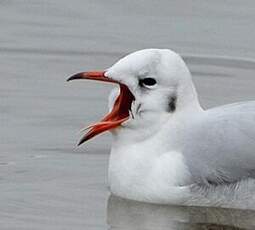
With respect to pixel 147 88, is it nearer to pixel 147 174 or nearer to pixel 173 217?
pixel 147 174

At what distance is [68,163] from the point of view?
12203 millimetres

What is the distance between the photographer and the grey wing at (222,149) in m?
11.2

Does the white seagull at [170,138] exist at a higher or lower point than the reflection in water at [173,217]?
higher

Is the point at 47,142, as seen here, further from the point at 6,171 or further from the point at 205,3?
the point at 205,3

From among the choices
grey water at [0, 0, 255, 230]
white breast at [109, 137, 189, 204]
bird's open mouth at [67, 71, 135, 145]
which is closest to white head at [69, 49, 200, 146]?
bird's open mouth at [67, 71, 135, 145]

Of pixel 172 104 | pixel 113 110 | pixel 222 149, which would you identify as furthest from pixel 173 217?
pixel 113 110

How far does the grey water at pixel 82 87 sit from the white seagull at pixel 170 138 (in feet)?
0.46

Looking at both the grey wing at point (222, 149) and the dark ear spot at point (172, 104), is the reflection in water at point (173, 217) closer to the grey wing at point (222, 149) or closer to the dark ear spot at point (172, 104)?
the grey wing at point (222, 149)

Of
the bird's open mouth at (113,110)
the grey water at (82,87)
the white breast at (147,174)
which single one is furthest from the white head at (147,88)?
the grey water at (82,87)

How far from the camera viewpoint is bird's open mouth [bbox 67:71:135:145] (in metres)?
11.5

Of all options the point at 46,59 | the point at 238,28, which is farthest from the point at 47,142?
the point at 238,28

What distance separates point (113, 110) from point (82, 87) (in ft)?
8.51

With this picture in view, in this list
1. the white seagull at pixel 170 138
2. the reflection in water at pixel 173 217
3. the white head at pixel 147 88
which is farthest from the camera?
the white head at pixel 147 88

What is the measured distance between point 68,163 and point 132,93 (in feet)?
3.20
